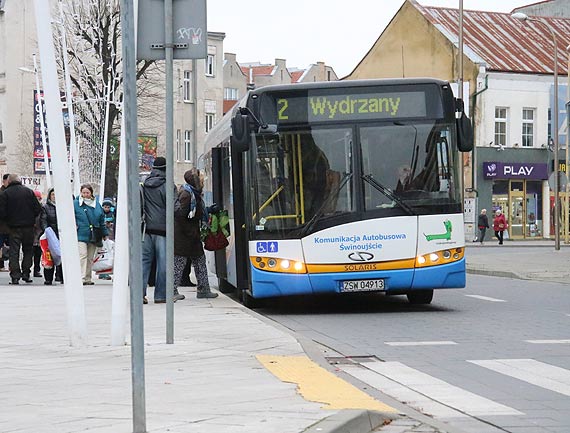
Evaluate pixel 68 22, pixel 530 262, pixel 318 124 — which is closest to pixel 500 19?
pixel 68 22

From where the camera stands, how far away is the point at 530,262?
33.2 meters

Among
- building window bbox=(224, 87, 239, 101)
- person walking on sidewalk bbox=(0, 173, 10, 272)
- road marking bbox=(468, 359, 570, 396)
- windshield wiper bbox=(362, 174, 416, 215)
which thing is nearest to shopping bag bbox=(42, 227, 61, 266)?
person walking on sidewalk bbox=(0, 173, 10, 272)

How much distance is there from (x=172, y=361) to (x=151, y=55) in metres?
2.89

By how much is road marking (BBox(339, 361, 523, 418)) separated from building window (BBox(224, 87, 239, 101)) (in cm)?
10529

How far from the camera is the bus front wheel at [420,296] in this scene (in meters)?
18.0

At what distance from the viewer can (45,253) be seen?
2303 cm

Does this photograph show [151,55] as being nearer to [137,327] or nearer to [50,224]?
[137,327]

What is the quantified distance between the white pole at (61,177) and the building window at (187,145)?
7111 cm

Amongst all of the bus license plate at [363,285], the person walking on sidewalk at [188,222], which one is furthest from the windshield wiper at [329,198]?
the person walking on sidewalk at [188,222]

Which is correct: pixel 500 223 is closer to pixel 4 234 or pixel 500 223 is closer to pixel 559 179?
pixel 559 179

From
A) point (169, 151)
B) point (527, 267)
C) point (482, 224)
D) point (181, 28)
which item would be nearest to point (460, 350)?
point (169, 151)

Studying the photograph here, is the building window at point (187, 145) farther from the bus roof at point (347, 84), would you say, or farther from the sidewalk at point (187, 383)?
the sidewalk at point (187, 383)

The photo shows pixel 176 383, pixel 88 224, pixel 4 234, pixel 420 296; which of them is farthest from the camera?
pixel 4 234

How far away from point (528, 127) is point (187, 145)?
2717cm
